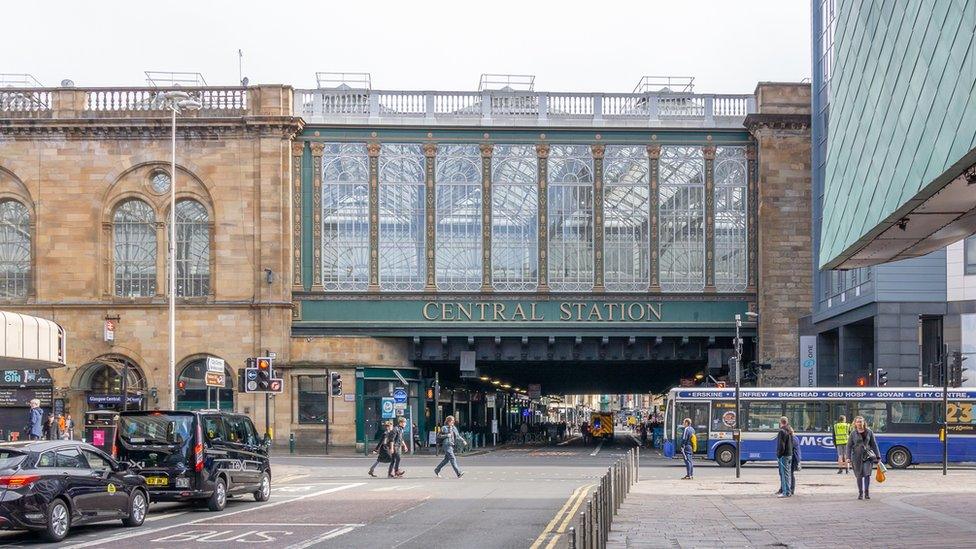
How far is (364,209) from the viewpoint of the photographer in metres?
62.1

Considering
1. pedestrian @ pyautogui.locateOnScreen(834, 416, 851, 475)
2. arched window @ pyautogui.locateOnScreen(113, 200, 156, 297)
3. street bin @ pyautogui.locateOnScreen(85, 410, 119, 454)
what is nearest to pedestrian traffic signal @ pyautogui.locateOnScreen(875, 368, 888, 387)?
pedestrian @ pyautogui.locateOnScreen(834, 416, 851, 475)

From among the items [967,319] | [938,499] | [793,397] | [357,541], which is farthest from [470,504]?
[967,319]

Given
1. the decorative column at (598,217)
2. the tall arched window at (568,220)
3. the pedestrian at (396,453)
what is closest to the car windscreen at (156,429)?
the pedestrian at (396,453)

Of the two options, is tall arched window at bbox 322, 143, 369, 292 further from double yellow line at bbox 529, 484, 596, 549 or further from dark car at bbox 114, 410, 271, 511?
dark car at bbox 114, 410, 271, 511

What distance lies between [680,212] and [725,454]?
1705 cm

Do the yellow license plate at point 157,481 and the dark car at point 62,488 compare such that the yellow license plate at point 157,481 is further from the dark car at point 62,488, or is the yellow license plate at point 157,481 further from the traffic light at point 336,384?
the traffic light at point 336,384

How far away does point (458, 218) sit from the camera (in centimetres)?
6234

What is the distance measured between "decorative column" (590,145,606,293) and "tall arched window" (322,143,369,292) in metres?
10.4

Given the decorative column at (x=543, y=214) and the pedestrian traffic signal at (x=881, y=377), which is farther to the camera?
the decorative column at (x=543, y=214)

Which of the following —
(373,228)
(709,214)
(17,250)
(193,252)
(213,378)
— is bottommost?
(213,378)

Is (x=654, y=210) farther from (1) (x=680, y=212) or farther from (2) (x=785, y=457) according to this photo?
(2) (x=785, y=457)

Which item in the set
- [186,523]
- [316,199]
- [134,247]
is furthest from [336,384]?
[186,523]

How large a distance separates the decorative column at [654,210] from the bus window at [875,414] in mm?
17064

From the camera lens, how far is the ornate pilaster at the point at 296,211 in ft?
202
